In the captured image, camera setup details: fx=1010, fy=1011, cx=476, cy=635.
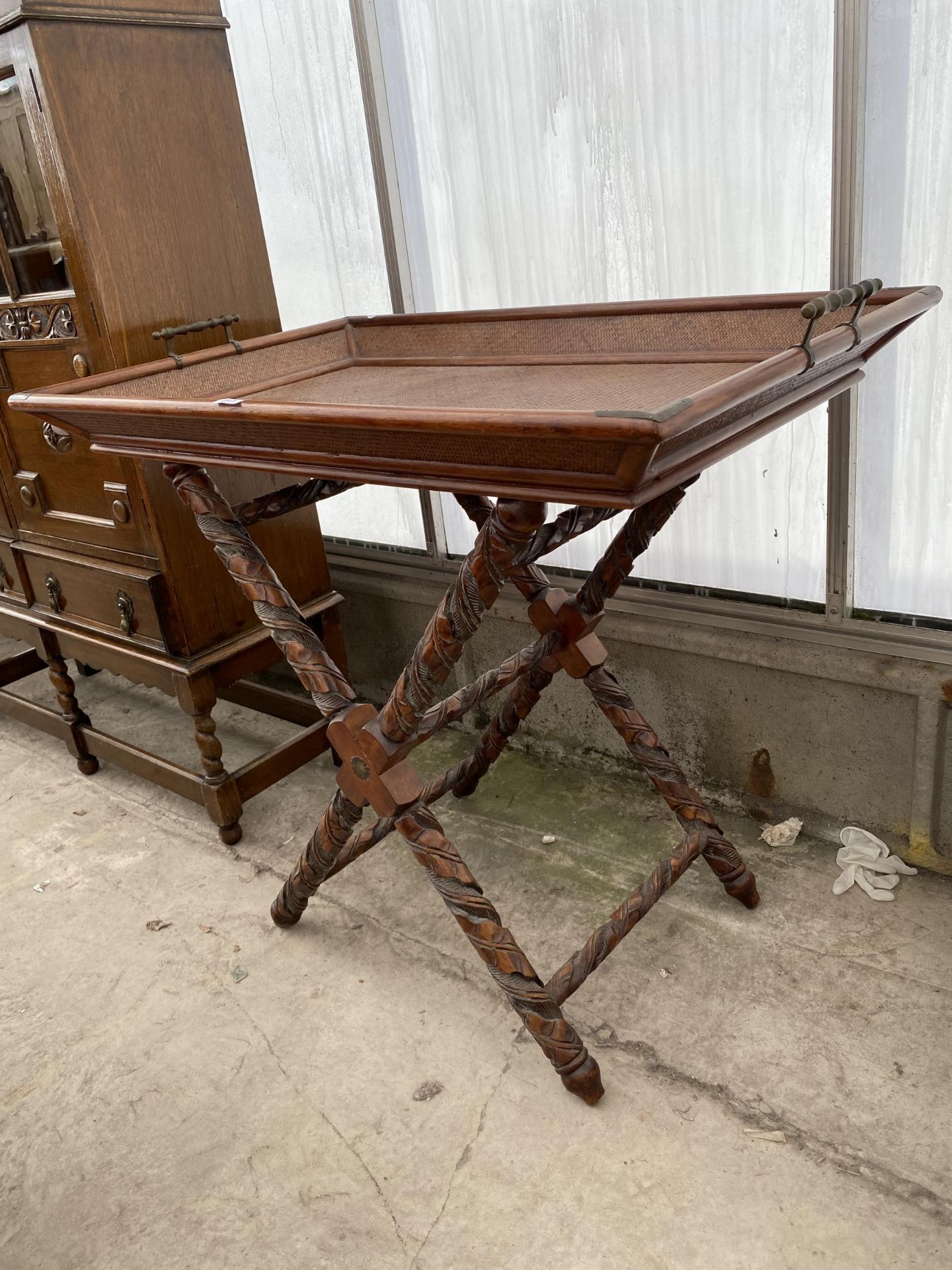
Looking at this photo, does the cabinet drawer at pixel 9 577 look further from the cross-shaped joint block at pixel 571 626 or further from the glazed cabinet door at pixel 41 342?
the cross-shaped joint block at pixel 571 626

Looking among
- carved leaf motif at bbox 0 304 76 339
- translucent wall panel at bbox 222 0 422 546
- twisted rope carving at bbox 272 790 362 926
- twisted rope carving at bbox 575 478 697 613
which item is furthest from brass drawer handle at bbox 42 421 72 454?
twisted rope carving at bbox 575 478 697 613

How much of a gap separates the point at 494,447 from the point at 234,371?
1.17 meters

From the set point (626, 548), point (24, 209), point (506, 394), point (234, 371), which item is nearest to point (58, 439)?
point (24, 209)

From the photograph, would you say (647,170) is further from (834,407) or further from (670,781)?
(670,781)

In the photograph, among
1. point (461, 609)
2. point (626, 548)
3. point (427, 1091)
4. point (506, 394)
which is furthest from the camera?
point (626, 548)

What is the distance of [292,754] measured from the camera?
9.56 ft

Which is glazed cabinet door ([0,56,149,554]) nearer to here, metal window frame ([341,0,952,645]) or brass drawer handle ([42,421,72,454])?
brass drawer handle ([42,421,72,454])

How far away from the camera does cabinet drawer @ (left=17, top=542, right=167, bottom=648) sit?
2.60 meters

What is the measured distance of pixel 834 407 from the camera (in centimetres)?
220

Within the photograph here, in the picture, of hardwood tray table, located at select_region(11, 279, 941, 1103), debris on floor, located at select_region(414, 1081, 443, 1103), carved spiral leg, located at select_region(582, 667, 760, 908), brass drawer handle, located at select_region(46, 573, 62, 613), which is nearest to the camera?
hardwood tray table, located at select_region(11, 279, 941, 1103)

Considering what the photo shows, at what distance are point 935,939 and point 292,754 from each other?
1.72 metres

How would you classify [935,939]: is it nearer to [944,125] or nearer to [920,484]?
[920,484]

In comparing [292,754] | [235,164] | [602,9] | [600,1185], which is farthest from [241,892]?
[602,9]

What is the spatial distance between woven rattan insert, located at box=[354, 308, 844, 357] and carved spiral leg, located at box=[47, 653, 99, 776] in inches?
56.7
